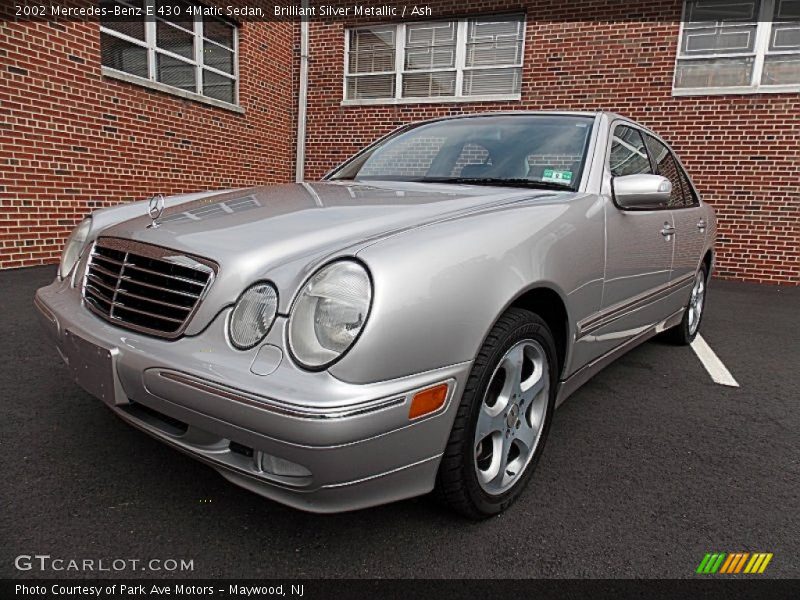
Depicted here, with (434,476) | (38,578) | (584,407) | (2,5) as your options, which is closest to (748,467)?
(584,407)

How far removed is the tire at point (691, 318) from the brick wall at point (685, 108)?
3.81m

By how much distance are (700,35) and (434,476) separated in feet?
26.1

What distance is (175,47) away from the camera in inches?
279

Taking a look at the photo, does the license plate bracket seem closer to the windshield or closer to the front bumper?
the front bumper

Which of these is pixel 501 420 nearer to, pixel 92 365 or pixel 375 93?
pixel 92 365

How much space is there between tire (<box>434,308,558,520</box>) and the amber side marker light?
10cm

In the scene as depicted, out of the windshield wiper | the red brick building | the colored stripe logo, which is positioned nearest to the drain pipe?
the red brick building

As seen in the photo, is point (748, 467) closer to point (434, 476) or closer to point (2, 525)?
point (434, 476)

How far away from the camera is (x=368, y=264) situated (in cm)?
139

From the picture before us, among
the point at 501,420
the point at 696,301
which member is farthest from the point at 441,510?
the point at 696,301

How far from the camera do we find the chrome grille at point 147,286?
4.99 ft

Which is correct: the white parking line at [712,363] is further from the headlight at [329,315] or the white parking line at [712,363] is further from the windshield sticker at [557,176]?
the headlight at [329,315]

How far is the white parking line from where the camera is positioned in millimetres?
3309

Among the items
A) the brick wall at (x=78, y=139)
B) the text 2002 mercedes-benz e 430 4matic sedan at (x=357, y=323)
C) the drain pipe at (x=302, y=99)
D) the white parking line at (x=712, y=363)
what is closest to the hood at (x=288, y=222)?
the text 2002 mercedes-benz e 430 4matic sedan at (x=357, y=323)
